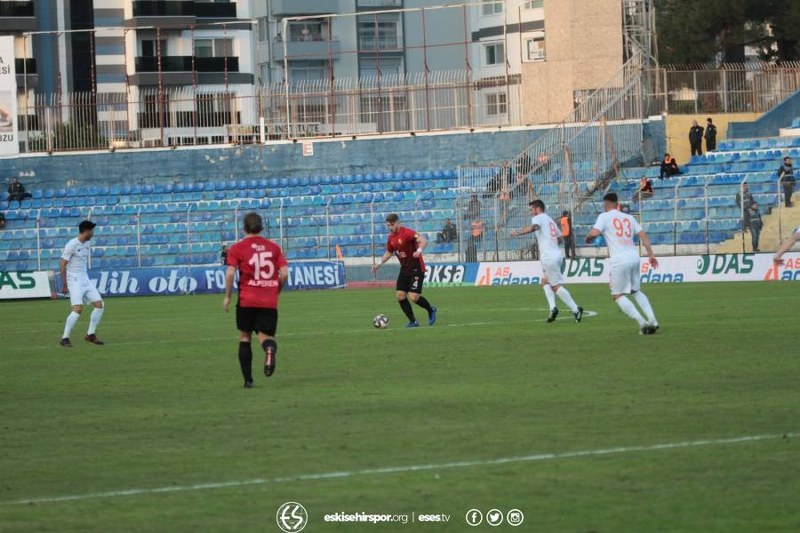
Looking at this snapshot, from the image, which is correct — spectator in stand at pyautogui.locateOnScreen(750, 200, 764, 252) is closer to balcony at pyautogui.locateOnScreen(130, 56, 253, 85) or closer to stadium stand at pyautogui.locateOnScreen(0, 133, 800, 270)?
stadium stand at pyautogui.locateOnScreen(0, 133, 800, 270)

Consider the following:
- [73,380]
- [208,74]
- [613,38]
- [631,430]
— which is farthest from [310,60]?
[631,430]

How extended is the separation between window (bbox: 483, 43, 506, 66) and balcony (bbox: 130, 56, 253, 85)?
12977 millimetres

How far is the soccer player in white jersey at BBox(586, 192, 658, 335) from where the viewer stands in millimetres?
21125

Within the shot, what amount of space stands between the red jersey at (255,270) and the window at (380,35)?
59.3 m

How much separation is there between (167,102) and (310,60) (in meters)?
17.5

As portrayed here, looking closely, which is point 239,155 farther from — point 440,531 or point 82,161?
point 440,531

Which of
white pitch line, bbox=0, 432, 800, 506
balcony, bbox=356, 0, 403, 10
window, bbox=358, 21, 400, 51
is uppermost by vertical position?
balcony, bbox=356, 0, 403, 10

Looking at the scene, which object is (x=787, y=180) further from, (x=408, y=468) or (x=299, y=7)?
(x=299, y=7)

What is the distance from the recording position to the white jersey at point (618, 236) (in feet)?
69.7

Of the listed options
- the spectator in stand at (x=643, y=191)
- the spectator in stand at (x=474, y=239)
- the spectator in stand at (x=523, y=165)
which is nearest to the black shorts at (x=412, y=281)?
the spectator in stand at (x=643, y=191)

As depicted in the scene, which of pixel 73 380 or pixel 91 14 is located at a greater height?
pixel 91 14

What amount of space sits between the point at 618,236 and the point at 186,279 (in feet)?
88.1

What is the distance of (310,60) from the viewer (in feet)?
243

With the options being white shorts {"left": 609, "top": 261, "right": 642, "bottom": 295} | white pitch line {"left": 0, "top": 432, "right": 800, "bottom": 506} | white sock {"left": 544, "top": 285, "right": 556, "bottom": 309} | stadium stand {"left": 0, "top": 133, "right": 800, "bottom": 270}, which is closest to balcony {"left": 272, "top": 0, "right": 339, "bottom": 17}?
stadium stand {"left": 0, "top": 133, "right": 800, "bottom": 270}
